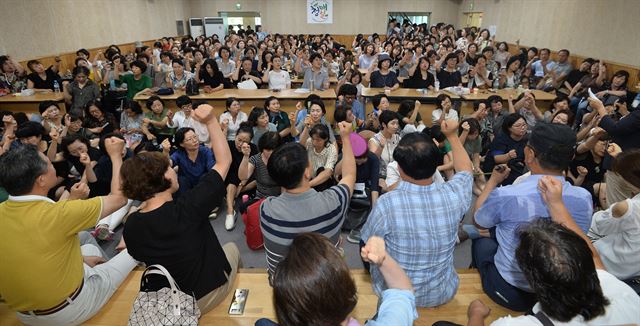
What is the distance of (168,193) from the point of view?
1.65 metres

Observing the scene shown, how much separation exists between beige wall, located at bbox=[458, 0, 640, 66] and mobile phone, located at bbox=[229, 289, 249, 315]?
813cm

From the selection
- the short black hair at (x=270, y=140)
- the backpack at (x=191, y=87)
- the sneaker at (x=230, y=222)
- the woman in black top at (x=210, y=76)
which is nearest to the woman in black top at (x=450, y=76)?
the woman in black top at (x=210, y=76)

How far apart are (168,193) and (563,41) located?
10342mm

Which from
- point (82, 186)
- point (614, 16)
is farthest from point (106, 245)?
point (614, 16)

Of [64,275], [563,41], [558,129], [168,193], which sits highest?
[563,41]

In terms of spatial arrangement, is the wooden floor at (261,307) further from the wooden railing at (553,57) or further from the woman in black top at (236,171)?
the wooden railing at (553,57)

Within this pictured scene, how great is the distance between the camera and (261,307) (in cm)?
196

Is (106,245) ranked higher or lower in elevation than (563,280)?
lower

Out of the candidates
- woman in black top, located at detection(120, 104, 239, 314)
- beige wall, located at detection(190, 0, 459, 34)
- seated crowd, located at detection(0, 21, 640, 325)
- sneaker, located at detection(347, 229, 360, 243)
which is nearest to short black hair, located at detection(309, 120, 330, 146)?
seated crowd, located at detection(0, 21, 640, 325)

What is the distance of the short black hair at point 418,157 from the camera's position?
59.2 inches

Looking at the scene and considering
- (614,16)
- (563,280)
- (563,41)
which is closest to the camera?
(563,280)

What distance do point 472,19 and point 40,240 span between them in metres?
16.4

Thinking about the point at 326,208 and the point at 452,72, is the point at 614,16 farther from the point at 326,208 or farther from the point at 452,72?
the point at 326,208

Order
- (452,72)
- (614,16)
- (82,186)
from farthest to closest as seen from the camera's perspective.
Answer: (614,16) < (452,72) < (82,186)
